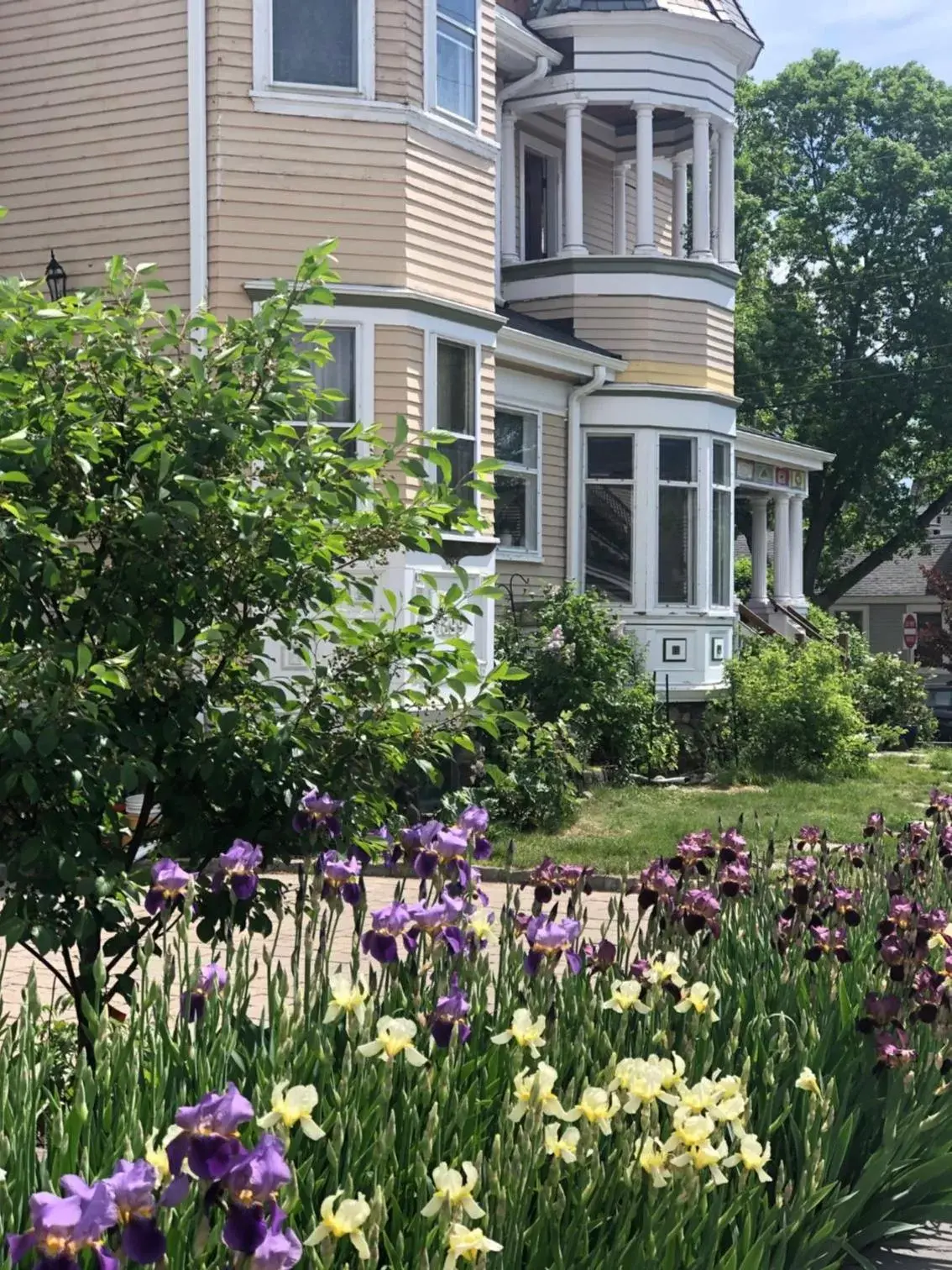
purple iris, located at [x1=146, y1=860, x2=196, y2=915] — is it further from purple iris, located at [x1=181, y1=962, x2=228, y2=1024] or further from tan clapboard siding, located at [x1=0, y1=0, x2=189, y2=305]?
tan clapboard siding, located at [x1=0, y1=0, x2=189, y2=305]

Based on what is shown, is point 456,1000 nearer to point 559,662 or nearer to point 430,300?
point 430,300

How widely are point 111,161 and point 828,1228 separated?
1188cm

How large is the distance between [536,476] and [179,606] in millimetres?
13091

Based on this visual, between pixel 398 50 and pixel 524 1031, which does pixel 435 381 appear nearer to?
pixel 398 50

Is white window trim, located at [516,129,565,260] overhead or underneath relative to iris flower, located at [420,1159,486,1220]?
overhead

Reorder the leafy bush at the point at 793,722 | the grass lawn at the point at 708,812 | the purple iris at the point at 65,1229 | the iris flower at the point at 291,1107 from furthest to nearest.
Result: the leafy bush at the point at 793,722 < the grass lawn at the point at 708,812 < the iris flower at the point at 291,1107 < the purple iris at the point at 65,1229

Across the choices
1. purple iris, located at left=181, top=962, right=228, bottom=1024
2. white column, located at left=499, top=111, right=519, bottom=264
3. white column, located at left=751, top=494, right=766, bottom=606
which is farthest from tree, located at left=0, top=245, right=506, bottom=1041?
white column, located at left=751, top=494, right=766, bottom=606

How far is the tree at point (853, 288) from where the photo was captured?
3944 centimetres

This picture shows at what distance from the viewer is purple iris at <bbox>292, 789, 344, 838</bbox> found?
4211 mm

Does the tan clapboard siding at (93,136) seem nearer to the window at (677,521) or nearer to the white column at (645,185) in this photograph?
the white column at (645,185)

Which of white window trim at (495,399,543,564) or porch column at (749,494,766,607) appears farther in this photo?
porch column at (749,494,766,607)

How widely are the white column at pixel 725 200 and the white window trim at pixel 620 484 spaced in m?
2.70

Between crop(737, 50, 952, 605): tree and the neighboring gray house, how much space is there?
11340mm

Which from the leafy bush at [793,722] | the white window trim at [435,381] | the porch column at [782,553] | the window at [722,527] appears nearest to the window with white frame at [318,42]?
the white window trim at [435,381]
